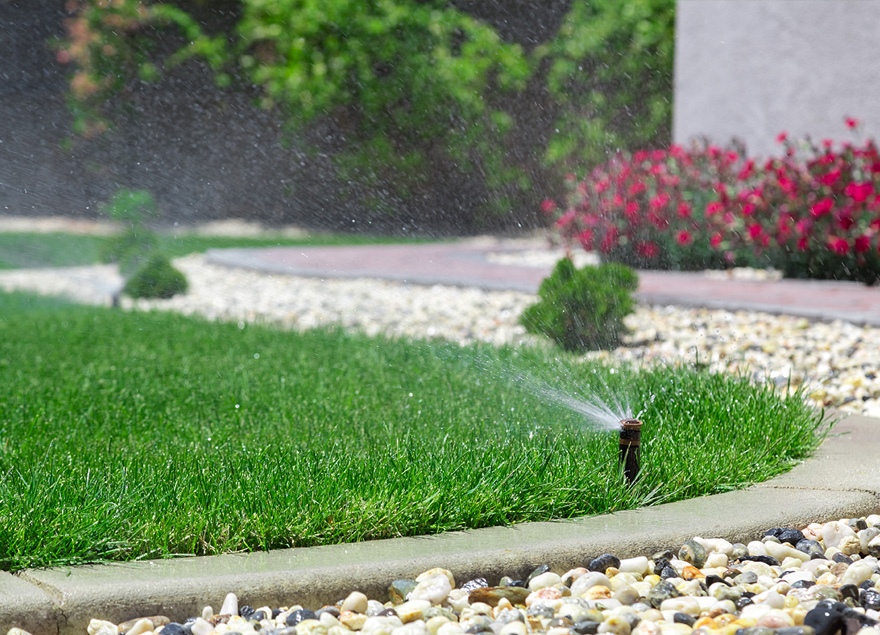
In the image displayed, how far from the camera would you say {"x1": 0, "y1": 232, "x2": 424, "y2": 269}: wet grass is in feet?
37.6

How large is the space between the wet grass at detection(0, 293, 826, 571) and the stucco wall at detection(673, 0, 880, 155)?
5137 millimetres

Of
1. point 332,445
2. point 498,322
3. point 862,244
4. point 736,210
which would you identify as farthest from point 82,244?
point 332,445

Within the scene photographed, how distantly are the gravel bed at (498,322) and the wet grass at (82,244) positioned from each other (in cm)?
202

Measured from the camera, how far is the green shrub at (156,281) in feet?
24.9

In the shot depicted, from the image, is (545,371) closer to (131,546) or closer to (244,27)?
(131,546)

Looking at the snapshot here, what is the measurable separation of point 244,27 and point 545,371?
13113 millimetres

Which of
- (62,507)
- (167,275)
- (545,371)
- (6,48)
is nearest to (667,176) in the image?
(167,275)

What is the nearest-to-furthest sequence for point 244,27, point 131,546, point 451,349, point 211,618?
1. point 211,618
2. point 131,546
3. point 451,349
4. point 244,27

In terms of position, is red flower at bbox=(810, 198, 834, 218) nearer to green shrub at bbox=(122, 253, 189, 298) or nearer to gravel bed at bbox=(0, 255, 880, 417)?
gravel bed at bbox=(0, 255, 880, 417)

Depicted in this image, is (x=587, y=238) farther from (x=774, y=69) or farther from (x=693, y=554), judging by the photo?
(x=693, y=554)

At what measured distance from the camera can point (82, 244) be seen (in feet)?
Answer: 44.3

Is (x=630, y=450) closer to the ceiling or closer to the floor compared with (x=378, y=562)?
closer to the ceiling

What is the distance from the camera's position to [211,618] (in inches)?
73.0

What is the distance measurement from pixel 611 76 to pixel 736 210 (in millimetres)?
7159
